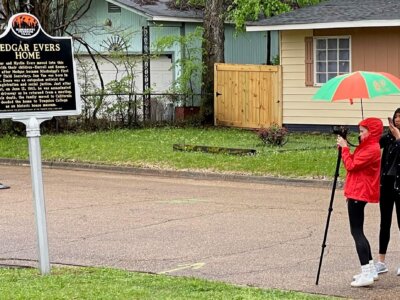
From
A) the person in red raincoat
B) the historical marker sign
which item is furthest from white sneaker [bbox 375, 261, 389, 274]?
the historical marker sign

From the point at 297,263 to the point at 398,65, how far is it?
15.3 meters

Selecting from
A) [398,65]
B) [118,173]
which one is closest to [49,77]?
[118,173]

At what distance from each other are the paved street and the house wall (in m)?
7.82

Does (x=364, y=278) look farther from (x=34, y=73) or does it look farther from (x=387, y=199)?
(x=34, y=73)

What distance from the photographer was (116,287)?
27.0ft

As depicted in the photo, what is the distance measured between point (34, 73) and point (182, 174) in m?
10.3

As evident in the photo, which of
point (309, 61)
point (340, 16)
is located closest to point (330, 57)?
point (309, 61)

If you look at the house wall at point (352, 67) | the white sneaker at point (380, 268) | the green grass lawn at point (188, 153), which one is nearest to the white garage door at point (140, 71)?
the green grass lawn at point (188, 153)

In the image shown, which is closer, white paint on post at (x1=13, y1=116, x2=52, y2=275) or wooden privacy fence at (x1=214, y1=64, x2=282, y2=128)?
white paint on post at (x1=13, y1=116, x2=52, y2=275)

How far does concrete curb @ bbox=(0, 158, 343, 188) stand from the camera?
17.5 meters

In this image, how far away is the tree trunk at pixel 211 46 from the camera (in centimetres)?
2927

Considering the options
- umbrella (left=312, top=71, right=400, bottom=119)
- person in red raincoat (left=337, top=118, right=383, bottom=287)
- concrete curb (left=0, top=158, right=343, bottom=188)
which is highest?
umbrella (left=312, top=71, right=400, bottom=119)

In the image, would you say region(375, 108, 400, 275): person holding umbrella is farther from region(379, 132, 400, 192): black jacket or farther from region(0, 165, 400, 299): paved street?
region(0, 165, 400, 299): paved street

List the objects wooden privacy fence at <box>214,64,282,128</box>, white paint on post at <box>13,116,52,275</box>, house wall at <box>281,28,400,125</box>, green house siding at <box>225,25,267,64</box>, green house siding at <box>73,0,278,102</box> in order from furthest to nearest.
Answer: green house siding at <box>225,25,267,64</box> → green house siding at <box>73,0,278,102</box> → wooden privacy fence at <box>214,64,282,128</box> → house wall at <box>281,28,400,125</box> → white paint on post at <box>13,116,52,275</box>
